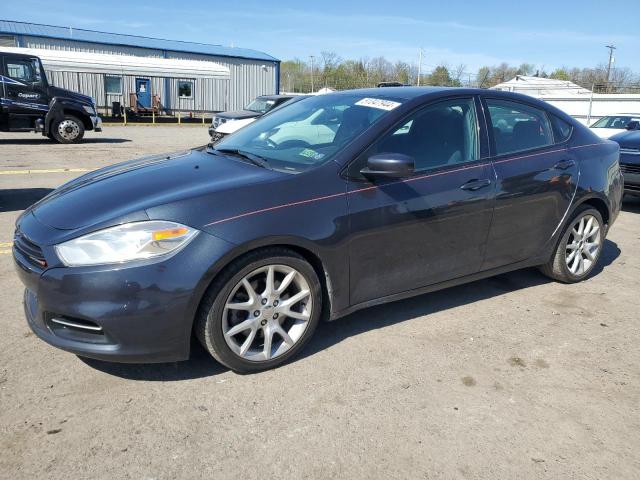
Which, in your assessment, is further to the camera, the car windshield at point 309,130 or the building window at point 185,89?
the building window at point 185,89

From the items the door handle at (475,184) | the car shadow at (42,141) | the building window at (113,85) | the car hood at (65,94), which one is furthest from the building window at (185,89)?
the door handle at (475,184)

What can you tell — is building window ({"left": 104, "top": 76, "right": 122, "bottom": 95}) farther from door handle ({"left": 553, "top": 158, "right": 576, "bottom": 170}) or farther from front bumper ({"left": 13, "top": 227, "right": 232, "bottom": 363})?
front bumper ({"left": 13, "top": 227, "right": 232, "bottom": 363})

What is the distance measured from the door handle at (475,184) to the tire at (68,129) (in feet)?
49.0

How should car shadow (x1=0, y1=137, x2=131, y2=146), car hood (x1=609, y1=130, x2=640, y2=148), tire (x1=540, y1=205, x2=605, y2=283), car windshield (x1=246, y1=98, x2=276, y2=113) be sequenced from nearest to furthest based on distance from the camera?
tire (x1=540, y1=205, x2=605, y2=283)
car hood (x1=609, y1=130, x2=640, y2=148)
car shadow (x1=0, y1=137, x2=131, y2=146)
car windshield (x1=246, y1=98, x2=276, y2=113)

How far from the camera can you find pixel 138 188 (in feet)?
10.2

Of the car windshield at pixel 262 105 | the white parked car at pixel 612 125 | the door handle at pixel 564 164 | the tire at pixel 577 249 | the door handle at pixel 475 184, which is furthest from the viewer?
the car windshield at pixel 262 105

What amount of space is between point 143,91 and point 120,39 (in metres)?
7.44

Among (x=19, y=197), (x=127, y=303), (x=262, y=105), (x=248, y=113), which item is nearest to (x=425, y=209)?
(x=127, y=303)

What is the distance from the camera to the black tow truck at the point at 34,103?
14.8m

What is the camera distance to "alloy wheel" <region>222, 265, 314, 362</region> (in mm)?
2959

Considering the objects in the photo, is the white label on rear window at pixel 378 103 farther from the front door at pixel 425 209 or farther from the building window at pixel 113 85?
the building window at pixel 113 85

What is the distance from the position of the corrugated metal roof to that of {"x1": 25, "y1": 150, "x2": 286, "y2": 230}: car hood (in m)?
33.4

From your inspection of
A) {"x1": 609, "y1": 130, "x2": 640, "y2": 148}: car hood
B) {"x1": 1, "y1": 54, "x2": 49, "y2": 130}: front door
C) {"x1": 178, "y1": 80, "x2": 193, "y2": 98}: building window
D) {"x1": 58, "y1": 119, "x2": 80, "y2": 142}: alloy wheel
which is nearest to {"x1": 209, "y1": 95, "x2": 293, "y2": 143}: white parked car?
{"x1": 58, "y1": 119, "x2": 80, "y2": 142}: alloy wheel

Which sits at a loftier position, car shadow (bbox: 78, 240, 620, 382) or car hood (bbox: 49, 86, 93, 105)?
car hood (bbox: 49, 86, 93, 105)
